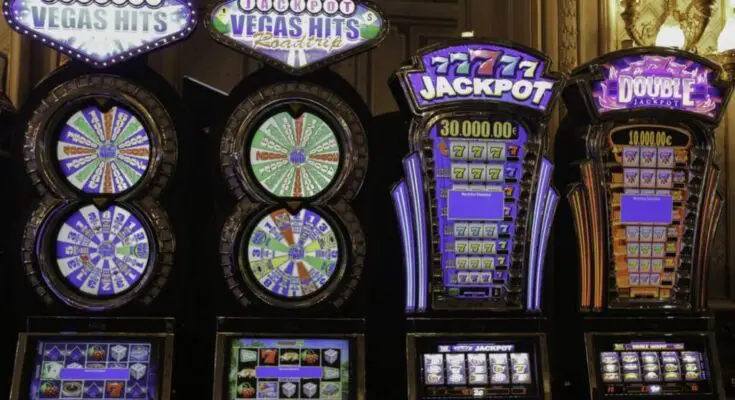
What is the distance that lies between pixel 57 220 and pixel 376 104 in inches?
126

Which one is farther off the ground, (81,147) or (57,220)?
A: (81,147)

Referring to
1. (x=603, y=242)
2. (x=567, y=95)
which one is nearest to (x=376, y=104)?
(x=567, y=95)

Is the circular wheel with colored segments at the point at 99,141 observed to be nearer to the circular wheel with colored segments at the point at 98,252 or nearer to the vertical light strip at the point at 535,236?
the circular wheel with colored segments at the point at 98,252

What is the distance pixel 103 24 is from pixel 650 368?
12.2 feet

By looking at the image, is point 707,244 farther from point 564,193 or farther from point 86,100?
point 86,100

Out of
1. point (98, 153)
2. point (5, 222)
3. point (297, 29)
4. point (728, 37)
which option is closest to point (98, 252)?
point (98, 153)

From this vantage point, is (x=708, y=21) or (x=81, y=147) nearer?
(x=81, y=147)

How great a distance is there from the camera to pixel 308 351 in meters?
4.08

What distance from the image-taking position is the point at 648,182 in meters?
4.57

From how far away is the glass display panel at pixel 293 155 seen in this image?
4.14 meters

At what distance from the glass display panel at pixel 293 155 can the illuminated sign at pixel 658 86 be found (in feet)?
5.54

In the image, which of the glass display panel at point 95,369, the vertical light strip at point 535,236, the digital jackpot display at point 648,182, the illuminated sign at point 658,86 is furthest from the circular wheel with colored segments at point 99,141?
the illuminated sign at point 658,86

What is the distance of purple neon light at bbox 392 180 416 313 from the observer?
4250 millimetres

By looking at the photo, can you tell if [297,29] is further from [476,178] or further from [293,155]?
[476,178]
